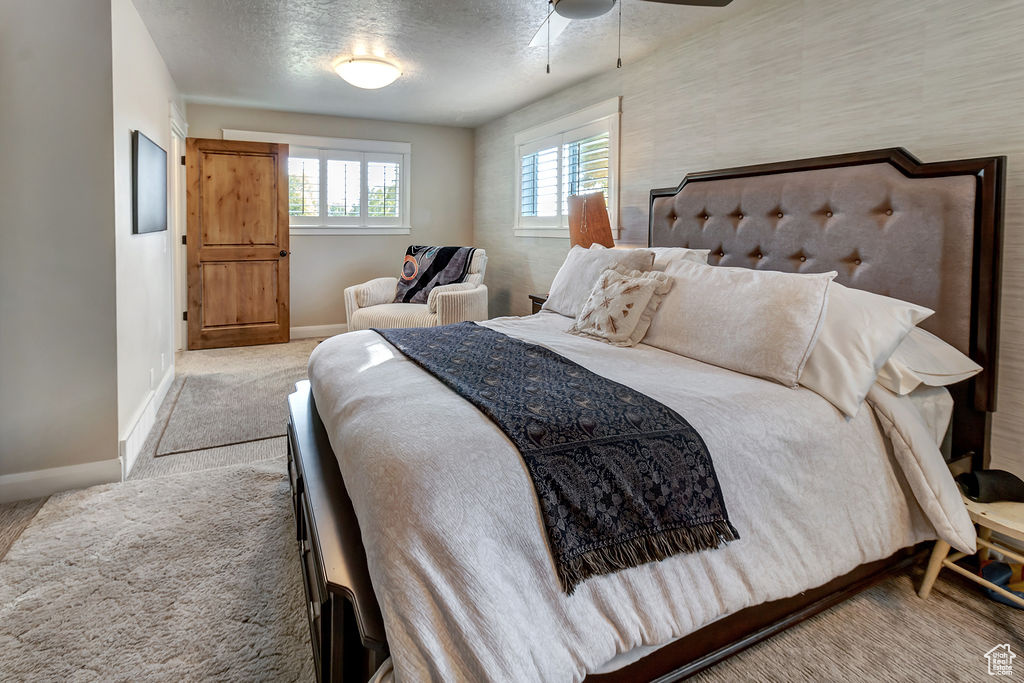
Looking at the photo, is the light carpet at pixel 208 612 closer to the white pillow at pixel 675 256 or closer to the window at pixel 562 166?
the white pillow at pixel 675 256

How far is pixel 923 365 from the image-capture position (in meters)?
1.89

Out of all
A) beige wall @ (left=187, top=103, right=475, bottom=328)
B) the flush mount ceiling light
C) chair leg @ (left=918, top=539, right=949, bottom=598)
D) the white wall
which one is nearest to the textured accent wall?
chair leg @ (left=918, top=539, right=949, bottom=598)

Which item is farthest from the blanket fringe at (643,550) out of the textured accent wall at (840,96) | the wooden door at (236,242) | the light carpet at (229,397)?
the wooden door at (236,242)

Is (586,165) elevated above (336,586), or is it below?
above

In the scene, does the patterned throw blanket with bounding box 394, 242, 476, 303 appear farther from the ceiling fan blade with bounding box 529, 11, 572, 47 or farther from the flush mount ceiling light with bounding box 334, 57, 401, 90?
the ceiling fan blade with bounding box 529, 11, 572, 47

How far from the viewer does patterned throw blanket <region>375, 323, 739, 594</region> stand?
122 cm

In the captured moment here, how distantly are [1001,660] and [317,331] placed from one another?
5.86 m

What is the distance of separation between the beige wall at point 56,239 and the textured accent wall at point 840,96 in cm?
278

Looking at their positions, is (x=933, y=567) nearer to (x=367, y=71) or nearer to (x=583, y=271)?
(x=583, y=271)

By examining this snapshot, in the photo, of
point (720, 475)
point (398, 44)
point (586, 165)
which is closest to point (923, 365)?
point (720, 475)

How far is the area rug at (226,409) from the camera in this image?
10.5 ft

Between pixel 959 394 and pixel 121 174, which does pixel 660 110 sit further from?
pixel 121 174

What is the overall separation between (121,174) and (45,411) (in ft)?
3.66

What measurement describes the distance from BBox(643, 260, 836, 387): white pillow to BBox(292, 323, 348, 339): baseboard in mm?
4501
